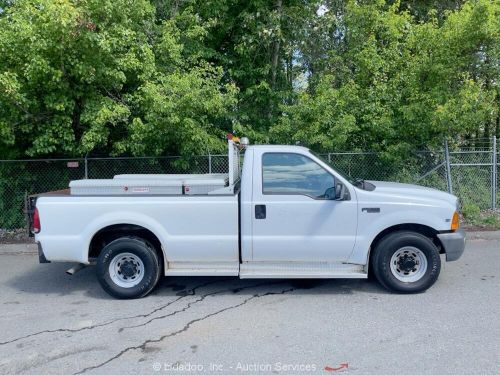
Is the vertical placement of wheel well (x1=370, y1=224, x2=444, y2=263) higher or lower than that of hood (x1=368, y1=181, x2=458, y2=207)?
lower

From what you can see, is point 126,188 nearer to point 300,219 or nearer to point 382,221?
point 300,219

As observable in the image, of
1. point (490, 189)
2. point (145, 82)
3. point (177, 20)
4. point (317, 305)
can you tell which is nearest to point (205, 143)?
point (145, 82)

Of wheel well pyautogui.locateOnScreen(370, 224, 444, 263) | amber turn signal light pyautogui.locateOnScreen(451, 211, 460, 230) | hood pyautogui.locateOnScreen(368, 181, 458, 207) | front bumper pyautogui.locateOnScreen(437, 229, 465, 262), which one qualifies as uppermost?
hood pyautogui.locateOnScreen(368, 181, 458, 207)

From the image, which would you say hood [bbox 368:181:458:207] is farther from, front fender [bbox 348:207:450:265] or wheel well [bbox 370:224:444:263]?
wheel well [bbox 370:224:444:263]

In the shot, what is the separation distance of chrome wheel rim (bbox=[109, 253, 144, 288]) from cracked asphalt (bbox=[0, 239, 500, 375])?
258mm

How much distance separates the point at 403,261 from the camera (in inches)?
215

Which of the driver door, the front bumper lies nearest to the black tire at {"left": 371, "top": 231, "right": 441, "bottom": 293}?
the front bumper

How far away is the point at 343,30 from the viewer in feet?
39.5

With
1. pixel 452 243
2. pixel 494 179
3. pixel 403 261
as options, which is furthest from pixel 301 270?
pixel 494 179

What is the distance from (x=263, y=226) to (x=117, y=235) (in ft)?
6.26

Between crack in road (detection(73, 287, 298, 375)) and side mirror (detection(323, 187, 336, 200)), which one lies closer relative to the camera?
crack in road (detection(73, 287, 298, 375))

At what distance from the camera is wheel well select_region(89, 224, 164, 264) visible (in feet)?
18.3

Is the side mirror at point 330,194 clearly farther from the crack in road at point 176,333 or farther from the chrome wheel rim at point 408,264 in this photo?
the crack in road at point 176,333

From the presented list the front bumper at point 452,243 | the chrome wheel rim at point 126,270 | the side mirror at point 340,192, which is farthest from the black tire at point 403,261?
the chrome wheel rim at point 126,270
